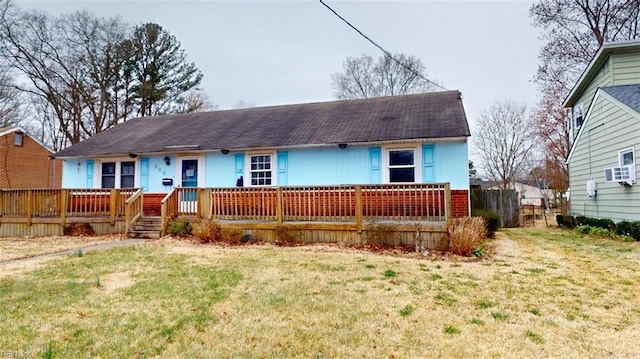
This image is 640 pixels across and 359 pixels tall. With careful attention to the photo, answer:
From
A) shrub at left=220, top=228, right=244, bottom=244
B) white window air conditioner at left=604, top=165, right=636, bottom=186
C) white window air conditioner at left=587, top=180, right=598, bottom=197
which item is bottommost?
shrub at left=220, top=228, right=244, bottom=244

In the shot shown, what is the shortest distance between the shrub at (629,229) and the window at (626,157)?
5.28ft

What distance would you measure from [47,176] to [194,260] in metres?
25.1

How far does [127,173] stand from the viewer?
45.3ft

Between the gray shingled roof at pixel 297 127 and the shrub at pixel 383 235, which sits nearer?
the shrub at pixel 383 235

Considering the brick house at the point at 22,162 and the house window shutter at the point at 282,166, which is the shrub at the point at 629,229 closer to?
the house window shutter at the point at 282,166

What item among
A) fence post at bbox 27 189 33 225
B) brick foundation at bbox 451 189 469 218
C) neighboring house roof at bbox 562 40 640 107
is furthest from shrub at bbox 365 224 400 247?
fence post at bbox 27 189 33 225

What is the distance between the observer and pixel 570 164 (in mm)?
14508

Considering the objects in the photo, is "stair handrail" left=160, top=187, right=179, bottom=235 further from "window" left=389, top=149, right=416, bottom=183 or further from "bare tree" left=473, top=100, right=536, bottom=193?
"bare tree" left=473, top=100, right=536, bottom=193

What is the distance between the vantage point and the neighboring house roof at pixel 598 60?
36.9 feet

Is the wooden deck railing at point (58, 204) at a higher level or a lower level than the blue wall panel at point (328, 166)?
lower

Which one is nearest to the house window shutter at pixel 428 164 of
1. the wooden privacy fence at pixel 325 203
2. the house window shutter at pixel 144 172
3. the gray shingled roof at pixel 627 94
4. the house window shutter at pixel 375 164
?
the house window shutter at pixel 375 164

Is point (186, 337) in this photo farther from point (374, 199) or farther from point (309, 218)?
point (374, 199)

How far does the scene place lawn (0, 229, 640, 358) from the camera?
335 centimetres

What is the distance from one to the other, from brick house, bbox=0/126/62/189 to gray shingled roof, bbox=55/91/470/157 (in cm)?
1073
